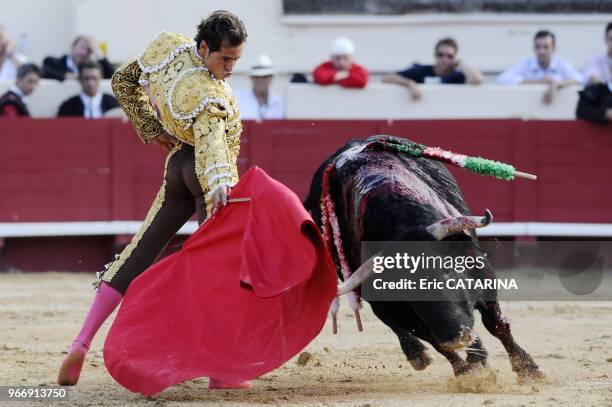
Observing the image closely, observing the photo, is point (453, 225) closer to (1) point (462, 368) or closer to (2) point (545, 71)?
(1) point (462, 368)

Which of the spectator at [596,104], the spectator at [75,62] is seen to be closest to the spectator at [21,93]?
the spectator at [75,62]

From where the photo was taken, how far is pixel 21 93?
779 centimetres

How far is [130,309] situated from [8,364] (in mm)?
742

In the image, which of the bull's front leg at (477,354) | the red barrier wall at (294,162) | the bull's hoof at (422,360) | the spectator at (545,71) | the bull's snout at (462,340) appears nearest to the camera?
the bull's snout at (462,340)

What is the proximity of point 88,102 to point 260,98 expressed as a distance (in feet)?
3.40

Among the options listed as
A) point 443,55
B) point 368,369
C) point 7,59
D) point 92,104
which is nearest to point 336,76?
point 443,55

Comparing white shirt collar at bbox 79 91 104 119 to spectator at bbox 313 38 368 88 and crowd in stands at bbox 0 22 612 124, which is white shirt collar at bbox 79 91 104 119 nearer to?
crowd in stands at bbox 0 22 612 124

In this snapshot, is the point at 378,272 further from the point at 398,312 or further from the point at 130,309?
the point at 130,309

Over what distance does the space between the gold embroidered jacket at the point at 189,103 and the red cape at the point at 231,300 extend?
168mm

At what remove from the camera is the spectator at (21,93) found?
768 centimetres

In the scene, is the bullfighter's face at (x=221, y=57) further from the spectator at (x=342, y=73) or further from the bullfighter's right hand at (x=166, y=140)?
the spectator at (x=342, y=73)

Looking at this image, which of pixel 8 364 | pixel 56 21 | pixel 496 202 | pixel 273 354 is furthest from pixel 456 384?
pixel 56 21

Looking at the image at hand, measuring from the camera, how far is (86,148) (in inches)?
302

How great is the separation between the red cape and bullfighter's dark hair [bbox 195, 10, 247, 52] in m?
0.39
